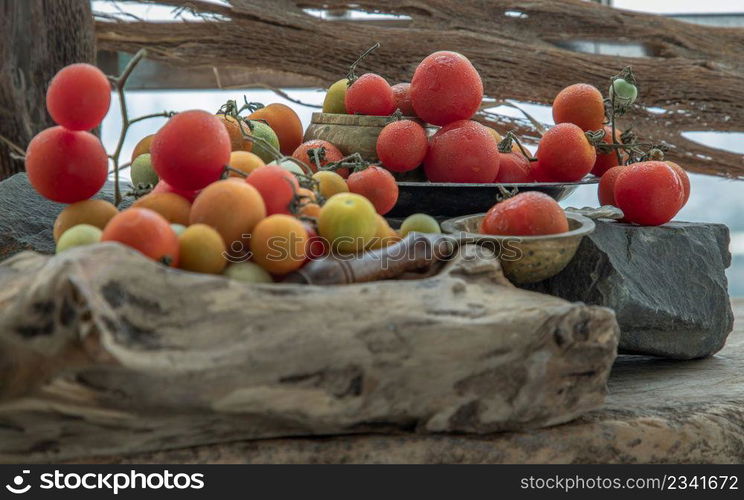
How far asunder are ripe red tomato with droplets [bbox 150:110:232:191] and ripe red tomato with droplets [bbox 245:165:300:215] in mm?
52

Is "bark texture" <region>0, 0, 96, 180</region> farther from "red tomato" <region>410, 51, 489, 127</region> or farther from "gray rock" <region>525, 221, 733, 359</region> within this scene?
"gray rock" <region>525, 221, 733, 359</region>

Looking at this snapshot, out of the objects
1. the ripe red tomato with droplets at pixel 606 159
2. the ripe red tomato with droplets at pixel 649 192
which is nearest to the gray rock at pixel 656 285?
the ripe red tomato with droplets at pixel 649 192

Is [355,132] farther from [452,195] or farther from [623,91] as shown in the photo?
[623,91]

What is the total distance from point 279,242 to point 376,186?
249mm

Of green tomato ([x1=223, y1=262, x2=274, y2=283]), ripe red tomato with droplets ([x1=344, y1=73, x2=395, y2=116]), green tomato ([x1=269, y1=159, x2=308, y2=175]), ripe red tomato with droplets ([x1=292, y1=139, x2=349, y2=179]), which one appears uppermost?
ripe red tomato with droplets ([x1=344, y1=73, x2=395, y2=116])

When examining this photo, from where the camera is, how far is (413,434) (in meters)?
0.91

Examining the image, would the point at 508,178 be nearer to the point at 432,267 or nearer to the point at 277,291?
the point at 432,267

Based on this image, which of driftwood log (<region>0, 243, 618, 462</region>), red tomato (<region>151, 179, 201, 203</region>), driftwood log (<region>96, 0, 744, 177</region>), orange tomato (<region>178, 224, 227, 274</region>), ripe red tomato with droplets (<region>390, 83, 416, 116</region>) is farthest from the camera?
driftwood log (<region>96, 0, 744, 177</region>)

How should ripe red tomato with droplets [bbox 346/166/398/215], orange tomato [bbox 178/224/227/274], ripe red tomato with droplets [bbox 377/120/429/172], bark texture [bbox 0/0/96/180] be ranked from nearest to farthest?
orange tomato [bbox 178/224/227/274], ripe red tomato with droplets [bbox 346/166/398/215], ripe red tomato with droplets [bbox 377/120/429/172], bark texture [bbox 0/0/96/180]

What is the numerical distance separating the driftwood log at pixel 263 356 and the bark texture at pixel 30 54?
1.11 metres

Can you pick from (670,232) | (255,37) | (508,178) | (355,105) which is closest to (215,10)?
(255,37)

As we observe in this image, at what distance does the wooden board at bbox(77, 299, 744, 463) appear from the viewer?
878 millimetres

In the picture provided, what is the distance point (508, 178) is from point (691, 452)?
45 centimetres

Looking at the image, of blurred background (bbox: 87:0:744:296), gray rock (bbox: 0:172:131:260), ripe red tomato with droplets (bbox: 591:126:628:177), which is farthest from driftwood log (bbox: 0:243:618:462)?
blurred background (bbox: 87:0:744:296)
